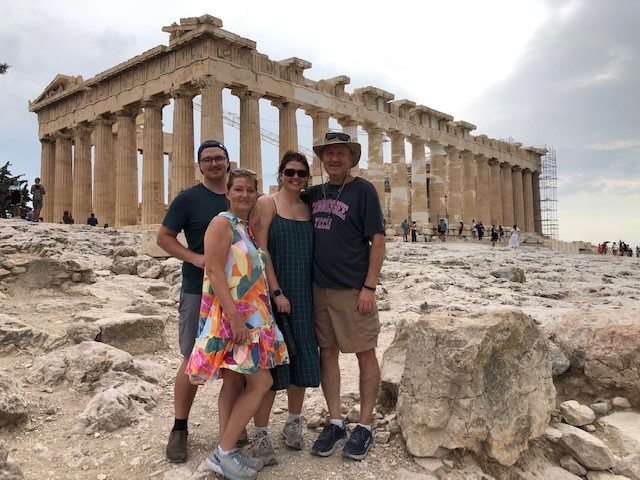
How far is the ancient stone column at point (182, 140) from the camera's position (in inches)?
783

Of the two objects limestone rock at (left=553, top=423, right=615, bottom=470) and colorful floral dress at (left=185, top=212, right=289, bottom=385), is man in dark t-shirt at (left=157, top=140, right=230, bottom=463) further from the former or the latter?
limestone rock at (left=553, top=423, right=615, bottom=470)

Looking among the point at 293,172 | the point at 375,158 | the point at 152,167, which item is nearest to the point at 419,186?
the point at 375,158

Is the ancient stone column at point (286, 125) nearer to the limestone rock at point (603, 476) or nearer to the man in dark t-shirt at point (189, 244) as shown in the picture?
the man in dark t-shirt at point (189, 244)

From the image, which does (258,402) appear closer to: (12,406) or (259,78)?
(12,406)

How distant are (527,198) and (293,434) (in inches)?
1615

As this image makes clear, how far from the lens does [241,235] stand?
320cm

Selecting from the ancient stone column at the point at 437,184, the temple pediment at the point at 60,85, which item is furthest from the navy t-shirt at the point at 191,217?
the ancient stone column at the point at 437,184

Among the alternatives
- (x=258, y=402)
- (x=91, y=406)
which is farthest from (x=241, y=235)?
(x=91, y=406)

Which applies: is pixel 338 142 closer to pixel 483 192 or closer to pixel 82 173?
pixel 82 173

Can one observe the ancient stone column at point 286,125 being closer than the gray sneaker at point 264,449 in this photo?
No

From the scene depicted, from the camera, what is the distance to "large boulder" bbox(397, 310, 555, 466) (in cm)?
317

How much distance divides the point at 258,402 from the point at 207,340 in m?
0.49

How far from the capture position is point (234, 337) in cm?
300

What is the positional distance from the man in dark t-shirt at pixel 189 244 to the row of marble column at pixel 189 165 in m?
15.8
